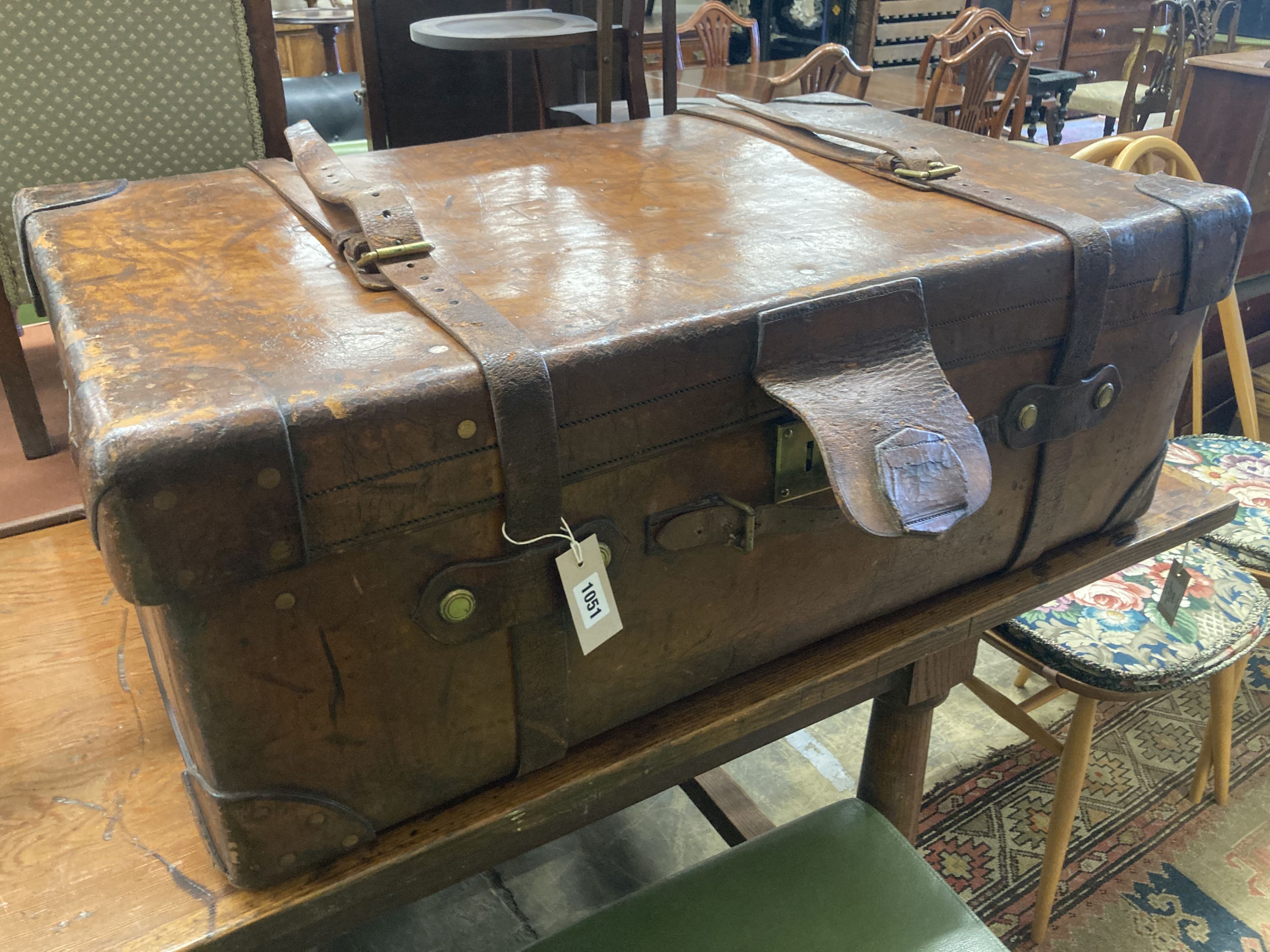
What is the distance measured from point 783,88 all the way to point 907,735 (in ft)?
11.6

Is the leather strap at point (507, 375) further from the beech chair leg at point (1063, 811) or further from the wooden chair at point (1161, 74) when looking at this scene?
the wooden chair at point (1161, 74)

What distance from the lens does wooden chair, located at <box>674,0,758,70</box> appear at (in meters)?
4.58

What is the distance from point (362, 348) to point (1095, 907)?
1518 mm

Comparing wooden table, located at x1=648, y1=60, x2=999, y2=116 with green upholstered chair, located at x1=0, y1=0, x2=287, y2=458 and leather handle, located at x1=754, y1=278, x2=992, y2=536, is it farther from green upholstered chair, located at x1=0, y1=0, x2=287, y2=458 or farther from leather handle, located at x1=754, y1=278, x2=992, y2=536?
leather handle, located at x1=754, y1=278, x2=992, y2=536

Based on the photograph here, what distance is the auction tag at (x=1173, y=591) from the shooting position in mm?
1304

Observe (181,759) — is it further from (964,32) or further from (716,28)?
(716,28)

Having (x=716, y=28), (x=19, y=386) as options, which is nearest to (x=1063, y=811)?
(x=19, y=386)

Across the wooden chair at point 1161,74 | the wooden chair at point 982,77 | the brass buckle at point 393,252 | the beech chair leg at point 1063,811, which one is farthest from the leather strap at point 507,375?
the wooden chair at point 1161,74

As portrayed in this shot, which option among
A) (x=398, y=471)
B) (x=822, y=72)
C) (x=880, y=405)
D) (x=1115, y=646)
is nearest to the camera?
(x=398, y=471)

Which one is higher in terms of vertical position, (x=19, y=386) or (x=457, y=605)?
(x=457, y=605)

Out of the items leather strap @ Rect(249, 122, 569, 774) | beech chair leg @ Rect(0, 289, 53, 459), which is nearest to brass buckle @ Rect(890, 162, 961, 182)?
leather strap @ Rect(249, 122, 569, 774)

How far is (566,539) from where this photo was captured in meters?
0.68

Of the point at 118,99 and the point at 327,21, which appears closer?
the point at 118,99

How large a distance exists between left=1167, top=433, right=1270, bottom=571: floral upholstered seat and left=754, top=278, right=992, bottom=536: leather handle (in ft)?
3.83
